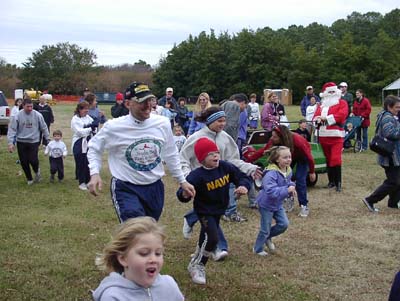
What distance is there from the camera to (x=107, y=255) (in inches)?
113

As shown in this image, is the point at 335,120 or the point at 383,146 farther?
the point at 335,120

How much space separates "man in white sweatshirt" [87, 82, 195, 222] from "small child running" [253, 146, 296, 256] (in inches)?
71.1

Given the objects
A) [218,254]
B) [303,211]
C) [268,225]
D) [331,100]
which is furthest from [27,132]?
[268,225]

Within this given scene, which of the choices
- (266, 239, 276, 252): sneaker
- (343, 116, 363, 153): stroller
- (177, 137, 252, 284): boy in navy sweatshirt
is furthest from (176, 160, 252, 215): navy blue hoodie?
(343, 116, 363, 153): stroller

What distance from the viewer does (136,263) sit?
2.72 metres

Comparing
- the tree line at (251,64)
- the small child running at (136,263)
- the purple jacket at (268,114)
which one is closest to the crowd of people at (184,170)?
the small child running at (136,263)

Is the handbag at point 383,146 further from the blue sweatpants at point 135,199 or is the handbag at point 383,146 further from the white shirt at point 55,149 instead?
the white shirt at point 55,149

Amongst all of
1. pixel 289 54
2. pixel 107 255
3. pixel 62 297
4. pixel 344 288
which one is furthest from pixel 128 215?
pixel 289 54

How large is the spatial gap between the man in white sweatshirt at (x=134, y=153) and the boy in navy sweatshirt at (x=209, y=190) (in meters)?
0.71

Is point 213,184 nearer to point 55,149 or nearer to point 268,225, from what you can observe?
point 268,225

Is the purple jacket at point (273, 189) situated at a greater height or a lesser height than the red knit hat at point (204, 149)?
lesser

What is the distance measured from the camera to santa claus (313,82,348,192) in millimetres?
10156

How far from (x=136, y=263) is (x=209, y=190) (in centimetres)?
287

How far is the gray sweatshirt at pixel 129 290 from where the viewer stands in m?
2.76
